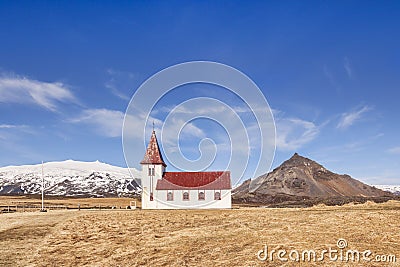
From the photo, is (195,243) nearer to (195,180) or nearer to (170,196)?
(170,196)

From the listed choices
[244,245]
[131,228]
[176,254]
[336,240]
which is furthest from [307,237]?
[131,228]

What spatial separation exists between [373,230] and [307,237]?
3.86 meters

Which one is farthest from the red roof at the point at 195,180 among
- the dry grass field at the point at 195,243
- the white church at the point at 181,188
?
the dry grass field at the point at 195,243

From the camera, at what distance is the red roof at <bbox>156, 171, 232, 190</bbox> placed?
73.9 meters

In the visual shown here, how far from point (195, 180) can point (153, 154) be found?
1030 centimetres

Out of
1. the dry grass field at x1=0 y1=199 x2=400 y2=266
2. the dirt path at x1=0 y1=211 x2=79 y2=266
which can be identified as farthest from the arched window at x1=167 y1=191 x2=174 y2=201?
the dry grass field at x1=0 y1=199 x2=400 y2=266

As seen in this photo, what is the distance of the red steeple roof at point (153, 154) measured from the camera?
76.4m

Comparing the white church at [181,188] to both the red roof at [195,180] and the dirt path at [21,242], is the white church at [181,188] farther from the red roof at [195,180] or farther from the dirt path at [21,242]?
the dirt path at [21,242]

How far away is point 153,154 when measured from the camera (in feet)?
254

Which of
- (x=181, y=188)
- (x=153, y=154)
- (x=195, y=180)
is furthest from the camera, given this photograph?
(x=153, y=154)

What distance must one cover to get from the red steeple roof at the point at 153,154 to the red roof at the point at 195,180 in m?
3.64

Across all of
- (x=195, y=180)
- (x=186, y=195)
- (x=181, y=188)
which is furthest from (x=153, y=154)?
(x=186, y=195)

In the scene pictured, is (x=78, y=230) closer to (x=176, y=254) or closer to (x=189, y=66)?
(x=176, y=254)

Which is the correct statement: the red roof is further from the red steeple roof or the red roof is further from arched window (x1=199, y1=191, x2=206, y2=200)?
the red steeple roof
